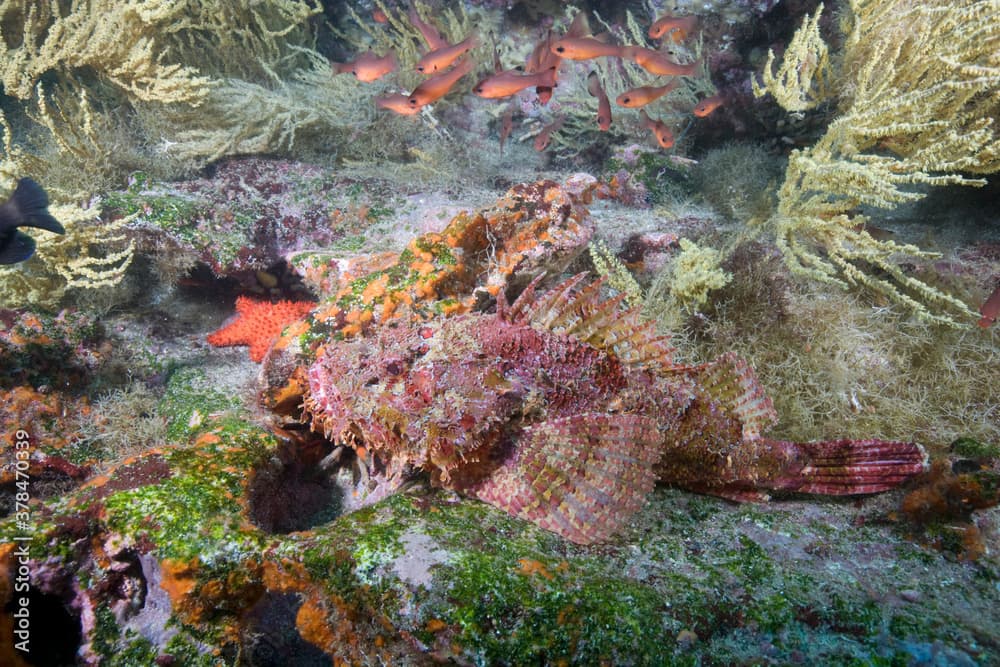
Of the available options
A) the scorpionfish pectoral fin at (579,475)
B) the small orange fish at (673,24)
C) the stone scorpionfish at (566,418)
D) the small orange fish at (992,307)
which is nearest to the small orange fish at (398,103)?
the small orange fish at (673,24)

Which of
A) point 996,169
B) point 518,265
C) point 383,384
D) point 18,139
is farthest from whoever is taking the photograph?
point 18,139

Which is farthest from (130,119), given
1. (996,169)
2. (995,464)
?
(996,169)

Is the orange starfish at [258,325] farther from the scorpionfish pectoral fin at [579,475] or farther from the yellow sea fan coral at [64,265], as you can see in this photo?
the scorpionfish pectoral fin at [579,475]

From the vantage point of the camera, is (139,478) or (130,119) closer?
(139,478)

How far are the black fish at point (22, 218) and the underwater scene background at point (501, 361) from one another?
0.02 meters

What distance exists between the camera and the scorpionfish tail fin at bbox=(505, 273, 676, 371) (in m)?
2.89

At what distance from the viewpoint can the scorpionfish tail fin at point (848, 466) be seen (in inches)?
101

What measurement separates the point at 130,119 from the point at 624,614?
8.20 meters

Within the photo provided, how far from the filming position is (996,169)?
4.26 meters

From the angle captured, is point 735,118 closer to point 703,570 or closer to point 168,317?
point 703,570

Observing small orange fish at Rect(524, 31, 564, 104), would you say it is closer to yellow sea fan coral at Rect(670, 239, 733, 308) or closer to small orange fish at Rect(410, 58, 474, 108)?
small orange fish at Rect(410, 58, 474, 108)

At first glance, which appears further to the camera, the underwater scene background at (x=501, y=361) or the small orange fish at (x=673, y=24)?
the small orange fish at (x=673, y=24)

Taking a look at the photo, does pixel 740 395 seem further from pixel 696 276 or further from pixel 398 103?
pixel 398 103

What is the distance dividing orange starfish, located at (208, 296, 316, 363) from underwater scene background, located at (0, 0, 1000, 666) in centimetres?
5
